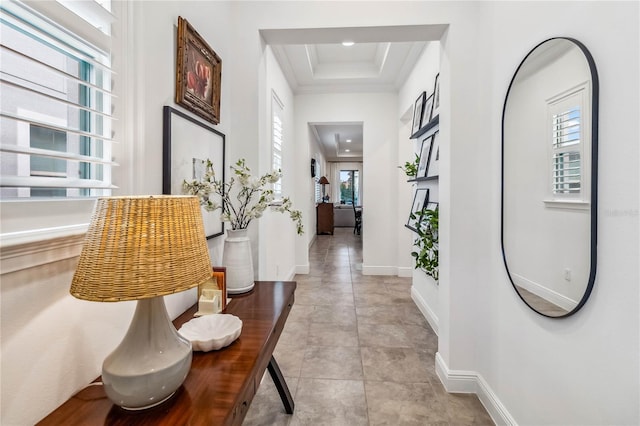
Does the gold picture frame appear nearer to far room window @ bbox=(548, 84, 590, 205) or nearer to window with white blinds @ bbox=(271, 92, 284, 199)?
window with white blinds @ bbox=(271, 92, 284, 199)

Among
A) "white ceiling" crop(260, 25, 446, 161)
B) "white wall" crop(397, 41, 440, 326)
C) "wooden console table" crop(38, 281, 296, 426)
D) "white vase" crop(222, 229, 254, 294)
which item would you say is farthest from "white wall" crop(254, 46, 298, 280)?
"wooden console table" crop(38, 281, 296, 426)

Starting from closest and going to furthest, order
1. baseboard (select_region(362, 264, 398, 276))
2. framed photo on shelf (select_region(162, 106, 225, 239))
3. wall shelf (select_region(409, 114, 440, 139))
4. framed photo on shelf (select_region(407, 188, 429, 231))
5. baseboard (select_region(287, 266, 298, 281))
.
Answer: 1. framed photo on shelf (select_region(162, 106, 225, 239))
2. wall shelf (select_region(409, 114, 440, 139))
3. framed photo on shelf (select_region(407, 188, 429, 231))
4. baseboard (select_region(287, 266, 298, 281))
5. baseboard (select_region(362, 264, 398, 276))

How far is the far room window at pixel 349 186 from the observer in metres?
13.5

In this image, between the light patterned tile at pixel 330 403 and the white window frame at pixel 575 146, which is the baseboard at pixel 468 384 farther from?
the white window frame at pixel 575 146

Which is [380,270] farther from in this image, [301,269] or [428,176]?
[428,176]

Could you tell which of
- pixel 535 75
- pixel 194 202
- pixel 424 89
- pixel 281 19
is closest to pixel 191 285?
pixel 194 202

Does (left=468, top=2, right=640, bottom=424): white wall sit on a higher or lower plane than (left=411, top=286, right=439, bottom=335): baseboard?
higher

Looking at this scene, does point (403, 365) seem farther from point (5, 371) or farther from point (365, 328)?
point (5, 371)

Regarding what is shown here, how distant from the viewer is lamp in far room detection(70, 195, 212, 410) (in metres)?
0.63

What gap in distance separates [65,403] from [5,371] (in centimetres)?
19

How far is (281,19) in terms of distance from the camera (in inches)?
76.1

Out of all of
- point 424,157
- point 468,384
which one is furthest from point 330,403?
point 424,157

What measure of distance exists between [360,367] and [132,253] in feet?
6.65

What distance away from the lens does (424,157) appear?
295cm
